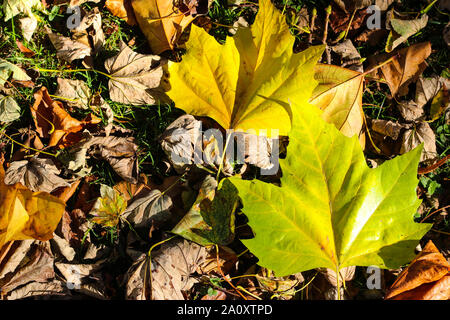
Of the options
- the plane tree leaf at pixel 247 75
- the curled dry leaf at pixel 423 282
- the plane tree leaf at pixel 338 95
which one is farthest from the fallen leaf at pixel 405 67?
the curled dry leaf at pixel 423 282

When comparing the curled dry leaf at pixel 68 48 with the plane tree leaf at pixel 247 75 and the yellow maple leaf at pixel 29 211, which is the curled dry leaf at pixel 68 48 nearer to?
the plane tree leaf at pixel 247 75

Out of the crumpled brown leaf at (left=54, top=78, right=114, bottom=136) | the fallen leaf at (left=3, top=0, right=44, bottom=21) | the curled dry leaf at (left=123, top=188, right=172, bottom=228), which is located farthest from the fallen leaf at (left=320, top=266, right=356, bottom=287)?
the fallen leaf at (left=3, top=0, right=44, bottom=21)

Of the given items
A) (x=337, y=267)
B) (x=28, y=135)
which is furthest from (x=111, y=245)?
(x=337, y=267)

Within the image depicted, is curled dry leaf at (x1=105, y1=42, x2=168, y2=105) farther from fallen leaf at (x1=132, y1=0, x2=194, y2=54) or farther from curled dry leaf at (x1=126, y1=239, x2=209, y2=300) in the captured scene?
curled dry leaf at (x1=126, y1=239, x2=209, y2=300)

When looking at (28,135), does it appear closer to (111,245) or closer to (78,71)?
(78,71)

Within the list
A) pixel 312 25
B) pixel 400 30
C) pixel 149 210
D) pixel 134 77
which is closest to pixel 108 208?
pixel 149 210

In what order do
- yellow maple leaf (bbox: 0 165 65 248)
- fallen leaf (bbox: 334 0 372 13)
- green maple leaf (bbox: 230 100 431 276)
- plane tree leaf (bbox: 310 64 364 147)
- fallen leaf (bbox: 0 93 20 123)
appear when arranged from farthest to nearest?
1. fallen leaf (bbox: 334 0 372 13)
2. fallen leaf (bbox: 0 93 20 123)
3. plane tree leaf (bbox: 310 64 364 147)
4. yellow maple leaf (bbox: 0 165 65 248)
5. green maple leaf (bbox: 230 100 431 276)
